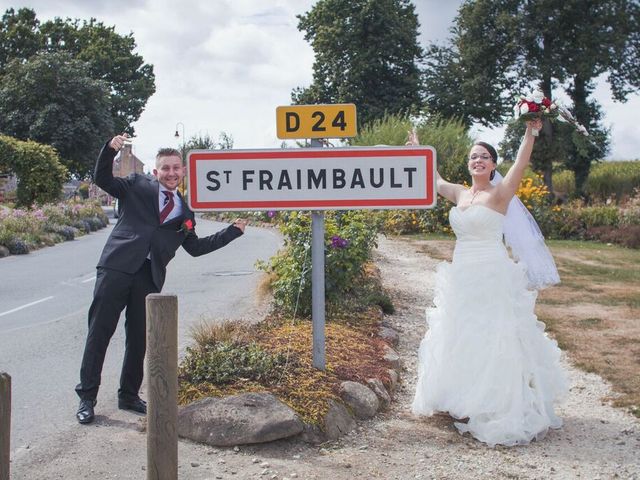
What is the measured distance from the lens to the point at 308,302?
8086mm

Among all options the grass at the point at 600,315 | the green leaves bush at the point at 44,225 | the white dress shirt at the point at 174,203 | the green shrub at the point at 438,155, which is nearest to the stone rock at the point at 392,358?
the grass at the point at 600,315

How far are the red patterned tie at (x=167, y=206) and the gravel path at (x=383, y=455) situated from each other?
142 cm

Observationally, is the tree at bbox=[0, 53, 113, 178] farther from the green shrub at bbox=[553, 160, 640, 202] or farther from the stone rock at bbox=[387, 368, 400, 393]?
the stone rock at bbox=[387, 368, 400, 393]

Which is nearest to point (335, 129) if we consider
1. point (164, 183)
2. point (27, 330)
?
point (164, 183)

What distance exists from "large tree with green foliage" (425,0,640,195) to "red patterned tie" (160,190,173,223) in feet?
120

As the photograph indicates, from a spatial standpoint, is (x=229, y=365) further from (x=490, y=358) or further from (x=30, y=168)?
(x=30, y=168)

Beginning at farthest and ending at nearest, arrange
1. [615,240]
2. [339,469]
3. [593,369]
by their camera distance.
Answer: [615,240] < [593,369] < [339,469]

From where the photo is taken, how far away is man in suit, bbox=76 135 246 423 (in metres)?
5.43

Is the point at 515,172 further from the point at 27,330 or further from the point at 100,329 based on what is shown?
the point at 27,330

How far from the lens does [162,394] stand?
3.49m

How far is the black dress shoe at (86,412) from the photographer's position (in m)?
5.44

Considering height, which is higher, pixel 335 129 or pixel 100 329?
pixel 335 129

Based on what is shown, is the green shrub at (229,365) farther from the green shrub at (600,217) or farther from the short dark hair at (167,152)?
the green shrub at (600,217)

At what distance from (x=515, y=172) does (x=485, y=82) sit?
40.2 meters
